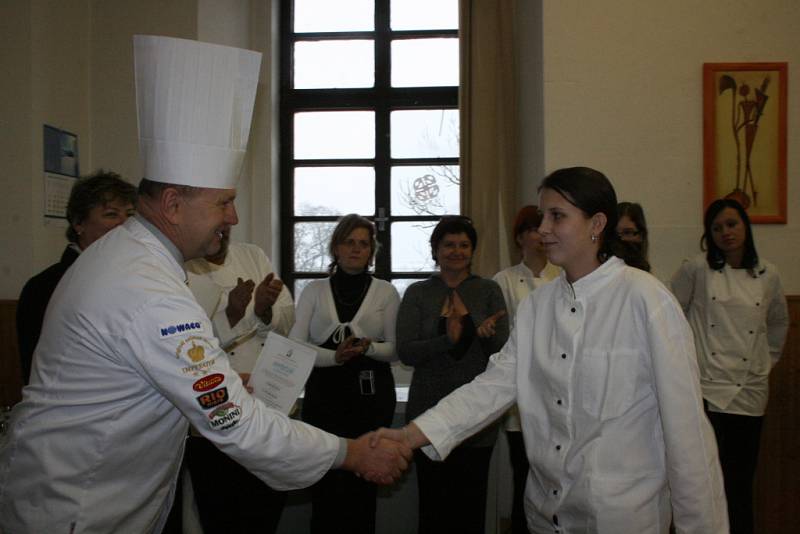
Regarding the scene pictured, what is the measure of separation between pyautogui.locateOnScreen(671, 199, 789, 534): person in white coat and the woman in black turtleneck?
1.59m

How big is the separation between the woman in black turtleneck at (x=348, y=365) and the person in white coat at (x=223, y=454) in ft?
1.15

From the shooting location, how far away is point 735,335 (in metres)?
3.35

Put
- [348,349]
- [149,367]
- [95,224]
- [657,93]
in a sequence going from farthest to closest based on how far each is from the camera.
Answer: [657,93]
[348,349]
[95,224]
[149,367]

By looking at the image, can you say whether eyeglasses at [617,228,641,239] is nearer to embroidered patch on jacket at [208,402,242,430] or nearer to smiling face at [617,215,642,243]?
smiling face at [617,215,642,243]

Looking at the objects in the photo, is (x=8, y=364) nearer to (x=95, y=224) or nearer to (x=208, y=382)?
(x=95, y=224)

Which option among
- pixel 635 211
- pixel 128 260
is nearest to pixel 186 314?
pixel 128 260

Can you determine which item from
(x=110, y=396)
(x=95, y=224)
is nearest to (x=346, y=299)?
(x=95, y=224)

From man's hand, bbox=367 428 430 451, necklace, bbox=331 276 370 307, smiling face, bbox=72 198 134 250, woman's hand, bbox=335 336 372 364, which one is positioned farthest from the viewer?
necklace, bbox=331 276 370 307

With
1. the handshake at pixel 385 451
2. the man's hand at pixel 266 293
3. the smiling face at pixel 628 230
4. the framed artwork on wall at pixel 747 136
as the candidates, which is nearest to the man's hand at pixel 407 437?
the handshake at pixel 385 451

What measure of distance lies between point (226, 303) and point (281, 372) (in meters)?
0.45

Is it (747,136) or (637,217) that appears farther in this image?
(747,136)

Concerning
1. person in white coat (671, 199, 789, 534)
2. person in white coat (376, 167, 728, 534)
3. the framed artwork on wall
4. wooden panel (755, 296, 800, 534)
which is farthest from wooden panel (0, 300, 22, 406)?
wooden panel (755, 296, 800, 534)

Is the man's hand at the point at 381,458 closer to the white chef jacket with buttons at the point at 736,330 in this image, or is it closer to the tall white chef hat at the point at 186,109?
the tall white chef hat at the point at 186,109

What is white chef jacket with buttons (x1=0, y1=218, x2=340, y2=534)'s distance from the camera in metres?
1.53
